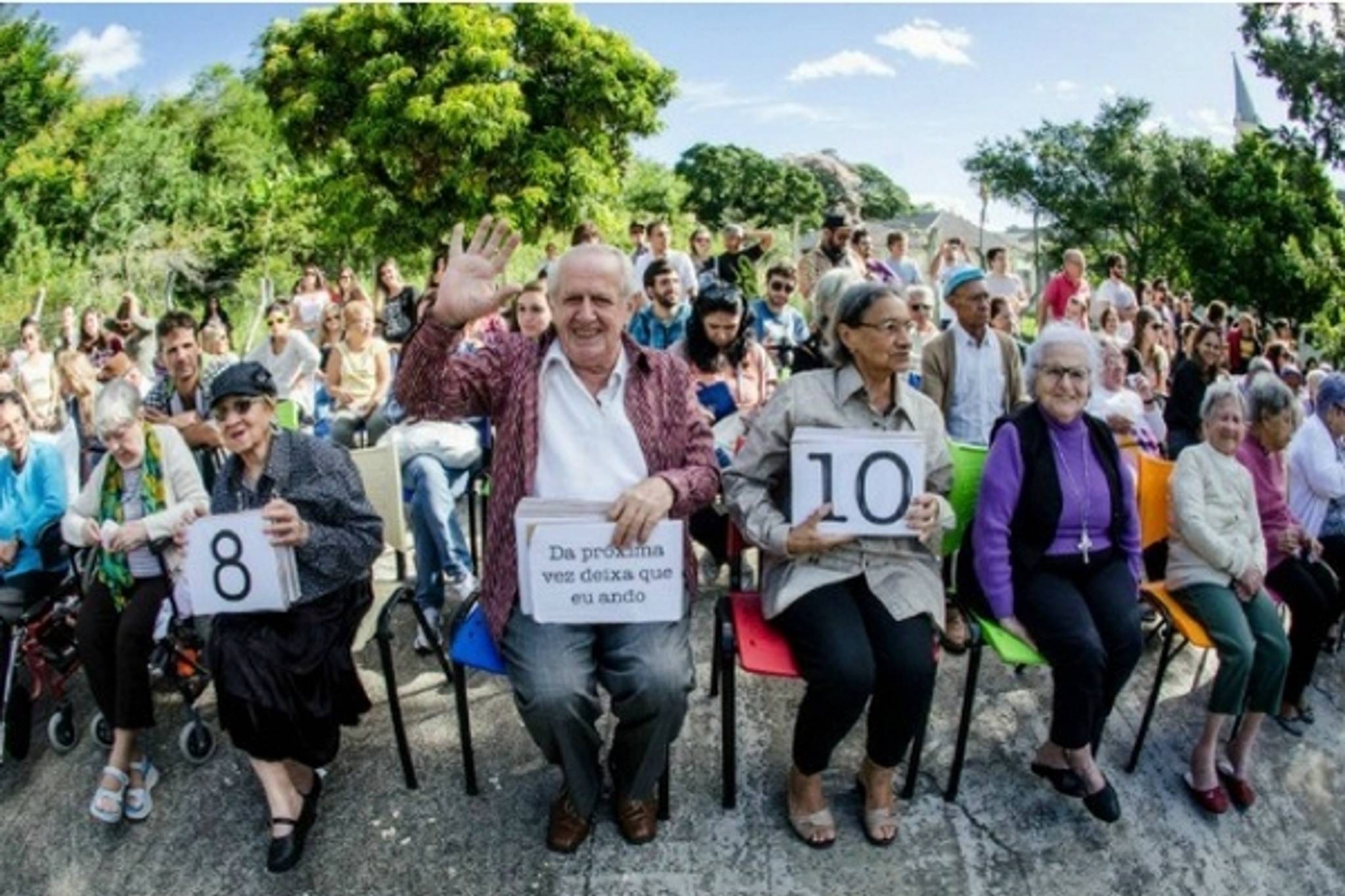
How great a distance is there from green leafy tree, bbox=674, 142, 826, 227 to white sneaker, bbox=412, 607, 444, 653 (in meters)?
76.3

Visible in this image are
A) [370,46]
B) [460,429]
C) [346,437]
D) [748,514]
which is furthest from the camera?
[370,46]

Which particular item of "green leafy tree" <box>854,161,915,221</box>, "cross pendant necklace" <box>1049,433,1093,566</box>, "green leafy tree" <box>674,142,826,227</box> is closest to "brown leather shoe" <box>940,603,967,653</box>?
"cross pendant necklace" <box>1049,433,1093,566</box>

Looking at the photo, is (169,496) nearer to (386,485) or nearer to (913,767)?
(386,485)

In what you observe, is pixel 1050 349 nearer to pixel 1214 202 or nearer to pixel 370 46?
pixel 370 46

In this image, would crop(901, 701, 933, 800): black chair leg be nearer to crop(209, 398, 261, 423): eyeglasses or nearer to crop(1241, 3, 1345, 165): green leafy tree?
crop(209, 398, 261, 423): eyeglasses

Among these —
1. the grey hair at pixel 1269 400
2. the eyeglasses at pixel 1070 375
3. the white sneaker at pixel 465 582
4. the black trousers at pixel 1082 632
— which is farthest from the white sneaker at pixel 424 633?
the grey hair at pixel 1269 400

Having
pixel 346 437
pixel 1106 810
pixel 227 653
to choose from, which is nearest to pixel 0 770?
pixel 227 653

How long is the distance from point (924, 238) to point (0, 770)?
8480cm

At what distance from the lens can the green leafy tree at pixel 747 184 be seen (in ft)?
262

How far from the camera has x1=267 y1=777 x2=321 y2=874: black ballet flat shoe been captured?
3133 mm

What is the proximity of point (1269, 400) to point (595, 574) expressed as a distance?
2984 millimetres

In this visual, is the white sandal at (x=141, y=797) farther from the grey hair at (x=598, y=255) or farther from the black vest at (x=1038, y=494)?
the black vest at (x=1038, y=494)

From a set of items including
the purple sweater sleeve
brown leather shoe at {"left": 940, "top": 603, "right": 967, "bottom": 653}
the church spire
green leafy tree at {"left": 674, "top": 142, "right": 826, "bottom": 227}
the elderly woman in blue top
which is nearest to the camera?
the purple sweater sleeve

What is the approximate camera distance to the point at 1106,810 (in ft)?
10.6
